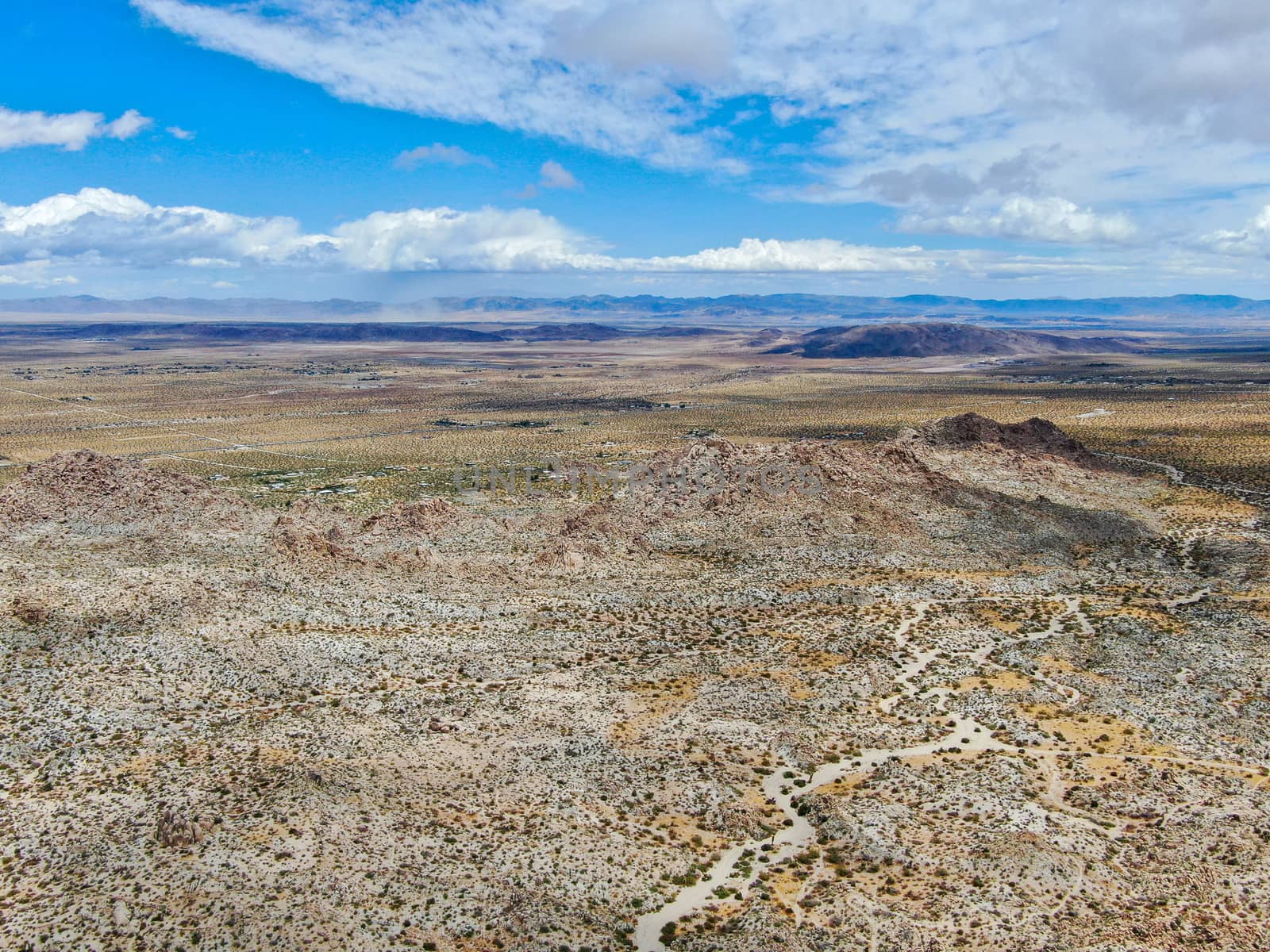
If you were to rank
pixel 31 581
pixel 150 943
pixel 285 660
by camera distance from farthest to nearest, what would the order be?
pixel 31 581
pixel 285 660
pixel 150 943

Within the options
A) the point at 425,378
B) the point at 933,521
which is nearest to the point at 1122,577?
the point at 933,521

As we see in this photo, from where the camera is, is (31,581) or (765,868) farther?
(31,581)

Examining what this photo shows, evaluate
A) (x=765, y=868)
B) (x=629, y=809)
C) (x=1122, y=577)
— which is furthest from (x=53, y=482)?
(x=1122, y=577)

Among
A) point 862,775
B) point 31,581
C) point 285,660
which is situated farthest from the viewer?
point 31,581

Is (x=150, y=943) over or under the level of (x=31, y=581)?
under

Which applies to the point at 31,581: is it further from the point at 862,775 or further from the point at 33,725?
the point at 862,775

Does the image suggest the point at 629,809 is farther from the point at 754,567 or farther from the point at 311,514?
the point at 311,514
